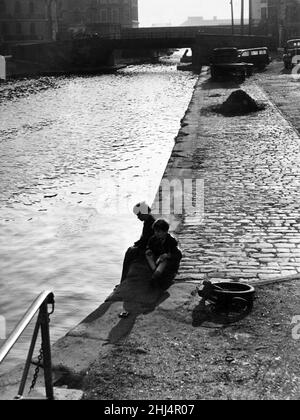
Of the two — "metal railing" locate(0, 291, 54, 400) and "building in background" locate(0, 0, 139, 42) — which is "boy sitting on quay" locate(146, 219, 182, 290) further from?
"building in background" locate(0, 0, 139, 42)

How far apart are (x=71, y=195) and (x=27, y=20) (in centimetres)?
7857

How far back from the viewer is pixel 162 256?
7.56 metres

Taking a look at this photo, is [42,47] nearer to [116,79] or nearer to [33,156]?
[116,79]

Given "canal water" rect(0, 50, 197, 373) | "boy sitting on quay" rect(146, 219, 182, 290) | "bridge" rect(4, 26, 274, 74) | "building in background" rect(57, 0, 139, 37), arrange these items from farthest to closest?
"building in background" rect(57, 0, 139, 37) < "bridge" rect(4, 26, 274, 74) < "canal water" rect(0, 50, 197, 373) < "boy sitting on quay" rect(146, 219, 182, 290)

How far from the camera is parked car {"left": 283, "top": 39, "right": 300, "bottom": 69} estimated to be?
44.3 meters

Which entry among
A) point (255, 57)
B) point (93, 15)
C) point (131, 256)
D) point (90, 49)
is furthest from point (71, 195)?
point (93, 15)

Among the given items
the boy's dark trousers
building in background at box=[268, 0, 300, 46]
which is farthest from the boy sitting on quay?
building in background at box=[268, 0, 300, 46]

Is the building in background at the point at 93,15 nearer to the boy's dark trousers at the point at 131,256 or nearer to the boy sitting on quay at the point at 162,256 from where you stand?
the boy's dark trousers at the point at 131,256

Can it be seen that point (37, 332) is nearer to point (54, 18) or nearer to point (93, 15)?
point (54, 18)

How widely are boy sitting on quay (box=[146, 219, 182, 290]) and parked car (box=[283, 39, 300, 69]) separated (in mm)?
39312

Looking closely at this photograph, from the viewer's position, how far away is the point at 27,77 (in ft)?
201

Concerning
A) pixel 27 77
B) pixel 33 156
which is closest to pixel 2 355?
pixel 33 156

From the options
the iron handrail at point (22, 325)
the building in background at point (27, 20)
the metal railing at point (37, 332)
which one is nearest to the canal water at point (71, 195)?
the metal railing at point (37, 332)

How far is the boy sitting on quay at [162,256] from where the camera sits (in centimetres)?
740
